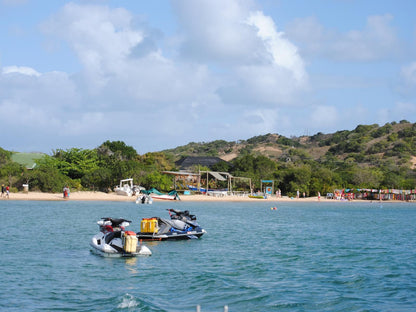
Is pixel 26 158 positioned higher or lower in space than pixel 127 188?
higher

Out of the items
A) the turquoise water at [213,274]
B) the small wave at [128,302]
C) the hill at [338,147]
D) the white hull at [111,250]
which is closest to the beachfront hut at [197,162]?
the hill at [338,147]

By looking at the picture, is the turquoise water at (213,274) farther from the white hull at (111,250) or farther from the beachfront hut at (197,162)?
the beachfront hut at (197,162)

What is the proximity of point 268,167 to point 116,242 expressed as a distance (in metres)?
74.1

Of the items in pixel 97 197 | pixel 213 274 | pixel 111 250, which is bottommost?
pixel 213 274

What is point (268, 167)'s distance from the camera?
93688 mm

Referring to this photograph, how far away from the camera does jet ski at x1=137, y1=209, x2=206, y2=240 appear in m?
26.2

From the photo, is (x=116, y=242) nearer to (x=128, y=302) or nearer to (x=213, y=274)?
(x=213, y=274)

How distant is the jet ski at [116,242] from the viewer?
20.6 metres

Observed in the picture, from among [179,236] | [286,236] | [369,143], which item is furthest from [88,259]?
[369,143]

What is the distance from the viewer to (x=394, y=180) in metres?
90.7

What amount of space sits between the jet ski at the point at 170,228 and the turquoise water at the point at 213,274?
1.85ft

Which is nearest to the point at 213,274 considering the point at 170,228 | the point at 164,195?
the point at 170,228

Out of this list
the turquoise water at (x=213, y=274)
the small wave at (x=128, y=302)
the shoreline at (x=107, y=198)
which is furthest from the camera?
the shoreline at (x=107, y=198)

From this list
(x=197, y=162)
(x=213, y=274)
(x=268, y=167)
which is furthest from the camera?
(x=197, y=162)
